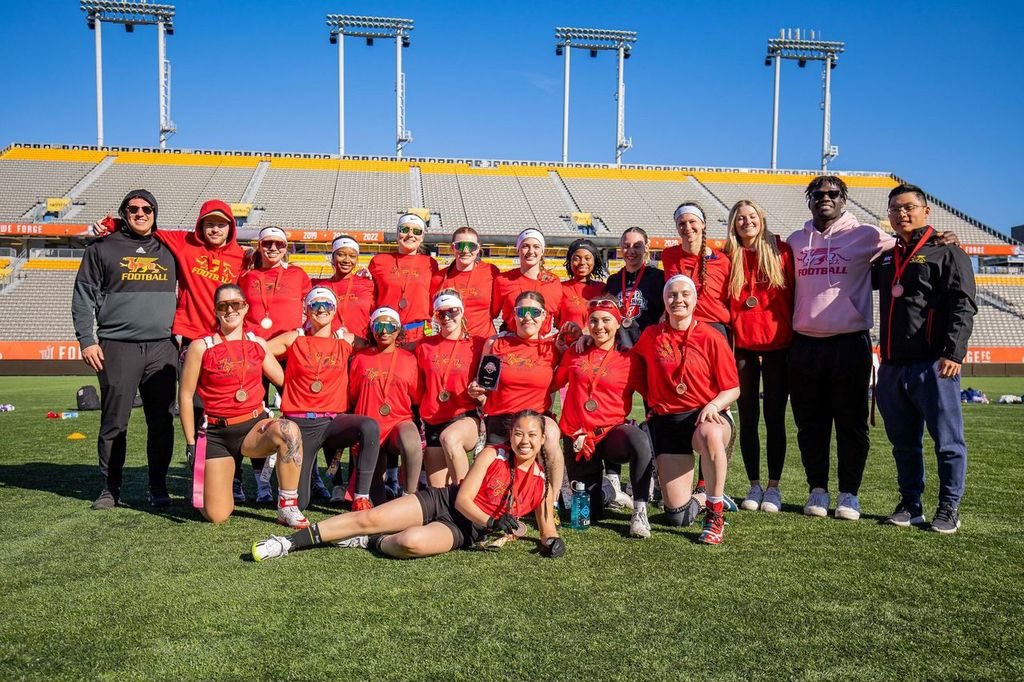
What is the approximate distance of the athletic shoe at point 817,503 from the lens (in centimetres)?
482

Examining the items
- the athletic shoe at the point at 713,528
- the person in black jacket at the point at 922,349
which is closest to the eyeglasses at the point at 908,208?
the person in black jacket at the point at 922,349

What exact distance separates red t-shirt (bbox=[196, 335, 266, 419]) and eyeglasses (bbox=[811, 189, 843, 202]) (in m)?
3.76

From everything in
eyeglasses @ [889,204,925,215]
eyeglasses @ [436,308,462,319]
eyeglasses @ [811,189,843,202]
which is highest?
eyeglasses @ [811,189,843,202]

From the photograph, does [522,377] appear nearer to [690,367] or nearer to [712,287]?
[690,367]

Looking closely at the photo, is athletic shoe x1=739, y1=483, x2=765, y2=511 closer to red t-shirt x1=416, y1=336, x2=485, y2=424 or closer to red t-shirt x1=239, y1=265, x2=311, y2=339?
red t-shirt x1=416, y1=336, x2=485, y2=424

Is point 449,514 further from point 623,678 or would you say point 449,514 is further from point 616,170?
point 616,170

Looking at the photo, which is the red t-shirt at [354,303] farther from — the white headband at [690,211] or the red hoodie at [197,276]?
the white headband at [690,211]

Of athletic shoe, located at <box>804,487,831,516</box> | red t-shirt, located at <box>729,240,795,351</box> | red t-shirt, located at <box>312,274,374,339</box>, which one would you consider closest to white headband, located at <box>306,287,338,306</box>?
red t-shirt, located at <box>312,274,374,339</box>

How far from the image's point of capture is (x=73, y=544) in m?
4.16

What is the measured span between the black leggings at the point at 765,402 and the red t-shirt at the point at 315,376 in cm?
265

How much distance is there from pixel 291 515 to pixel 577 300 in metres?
2.52

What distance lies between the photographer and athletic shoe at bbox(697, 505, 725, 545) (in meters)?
4.18

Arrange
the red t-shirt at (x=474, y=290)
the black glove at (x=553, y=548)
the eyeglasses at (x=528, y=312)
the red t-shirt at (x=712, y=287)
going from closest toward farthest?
the black glove at (x=553, y=548) < the eyeglasses at (x=528, y=312) < the red t-shirt at (x=712, y=287) < the red t-shirt at (x=474, y=290)

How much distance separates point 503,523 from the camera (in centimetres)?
391
